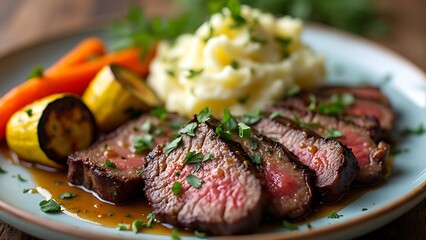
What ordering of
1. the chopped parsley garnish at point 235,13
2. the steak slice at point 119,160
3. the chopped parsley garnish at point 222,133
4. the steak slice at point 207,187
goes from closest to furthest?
the steak slice at point 207,187 < the chopped parsley garnish at point 222,133 < the steak slice at point 119,160 < the chopped parsley garnish at point 235,13

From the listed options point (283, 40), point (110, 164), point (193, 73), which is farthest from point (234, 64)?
point (110, 164)

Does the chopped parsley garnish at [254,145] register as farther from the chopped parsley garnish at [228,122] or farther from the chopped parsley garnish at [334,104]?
the chopped parsley garnish at [334,104]

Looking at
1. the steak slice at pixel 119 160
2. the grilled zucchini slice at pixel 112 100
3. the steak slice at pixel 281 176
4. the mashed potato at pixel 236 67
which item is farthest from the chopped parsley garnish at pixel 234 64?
the steak slice at pixel 281 176

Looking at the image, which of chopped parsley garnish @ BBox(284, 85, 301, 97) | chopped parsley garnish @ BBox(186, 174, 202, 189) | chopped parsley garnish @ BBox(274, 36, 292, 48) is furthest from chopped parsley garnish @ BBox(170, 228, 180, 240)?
chopped parsley garnish @ BBox(274, 36, 292, 48)

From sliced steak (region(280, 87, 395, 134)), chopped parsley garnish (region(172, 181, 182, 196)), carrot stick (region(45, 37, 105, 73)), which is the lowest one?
sliced steak (region(280, 87, 395, 134))

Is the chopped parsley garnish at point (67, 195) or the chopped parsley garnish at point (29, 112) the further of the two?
the chopped parsley garnish at point (29, 112)

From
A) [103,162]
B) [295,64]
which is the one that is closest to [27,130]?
[103,162]

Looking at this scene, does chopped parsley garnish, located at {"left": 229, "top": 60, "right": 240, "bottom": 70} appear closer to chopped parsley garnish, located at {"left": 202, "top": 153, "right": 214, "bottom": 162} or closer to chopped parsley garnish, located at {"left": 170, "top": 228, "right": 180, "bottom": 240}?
chopped parsley garnish, located at {"left": 202, "top": 153, "right": 214, "bottom": 162}
